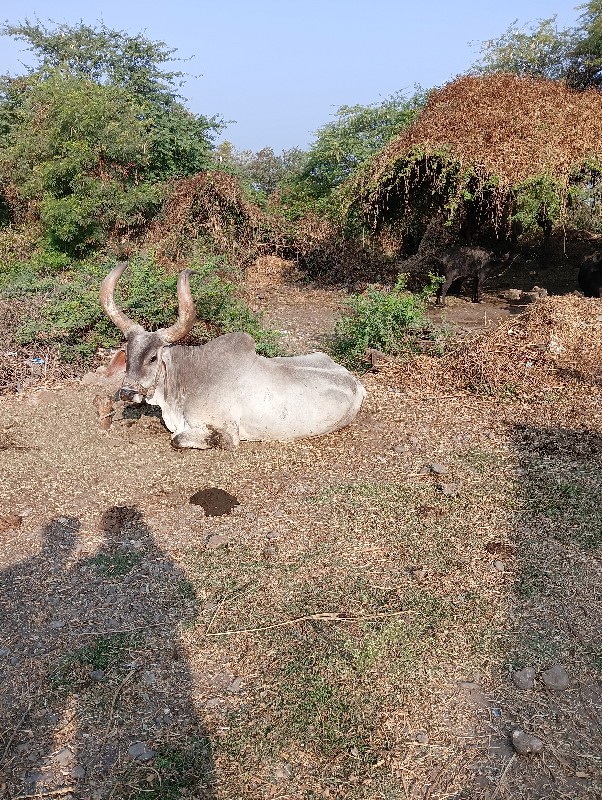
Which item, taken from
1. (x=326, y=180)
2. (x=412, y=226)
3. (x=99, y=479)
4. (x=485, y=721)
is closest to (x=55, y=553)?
(x=99, y=479)

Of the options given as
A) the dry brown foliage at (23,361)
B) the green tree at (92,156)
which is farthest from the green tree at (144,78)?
the dry brown foliage at (23,361)

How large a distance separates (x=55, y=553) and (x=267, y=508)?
5.50 ft

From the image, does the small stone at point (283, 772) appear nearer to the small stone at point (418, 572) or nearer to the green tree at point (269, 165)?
the small stone at point (418, 572)

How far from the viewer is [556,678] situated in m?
3.59

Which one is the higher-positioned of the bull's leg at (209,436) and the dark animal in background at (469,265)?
the dark animal in background at (469,265)

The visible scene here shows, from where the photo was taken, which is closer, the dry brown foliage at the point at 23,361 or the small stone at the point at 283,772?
the small stone at the point at 283,772

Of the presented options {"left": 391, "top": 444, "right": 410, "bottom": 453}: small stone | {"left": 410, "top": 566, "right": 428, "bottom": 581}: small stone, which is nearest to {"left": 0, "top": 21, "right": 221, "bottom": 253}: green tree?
{"left": 391, "top": 444, "right": 410, "bottom": 453}: small stone

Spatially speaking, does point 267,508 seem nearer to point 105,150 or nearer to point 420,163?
point 420,163

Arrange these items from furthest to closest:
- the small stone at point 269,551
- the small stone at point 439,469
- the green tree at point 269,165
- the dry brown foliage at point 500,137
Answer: the green tree at point 269,165, the dry brown foliage at point 500,137, the small stone at point 439,469, the small stone at point 269,551

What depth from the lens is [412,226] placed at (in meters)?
13.9

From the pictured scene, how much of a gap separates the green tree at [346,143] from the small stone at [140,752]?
1288 centimetres

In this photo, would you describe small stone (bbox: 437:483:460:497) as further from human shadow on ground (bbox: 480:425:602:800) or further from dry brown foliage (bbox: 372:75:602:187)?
dry brown foliage (bbox: 372:75:602:187)

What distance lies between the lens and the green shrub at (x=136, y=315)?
8305mm

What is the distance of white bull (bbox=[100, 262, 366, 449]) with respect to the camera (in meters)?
6.06
